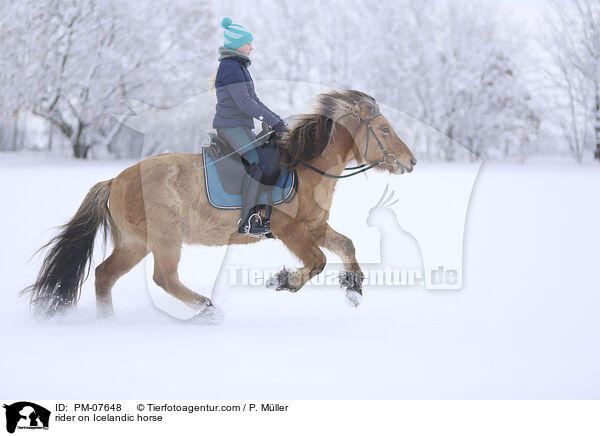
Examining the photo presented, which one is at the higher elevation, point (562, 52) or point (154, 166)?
point (562, 52)

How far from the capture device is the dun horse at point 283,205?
4.47 metres

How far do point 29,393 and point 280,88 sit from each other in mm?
3884

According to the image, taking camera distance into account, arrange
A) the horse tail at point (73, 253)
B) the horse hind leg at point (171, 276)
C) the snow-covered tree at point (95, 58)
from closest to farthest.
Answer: the horse hind leg at point (171, 276), the horse tail at point (73, 253), the snow-covered tree at point (95, 58)

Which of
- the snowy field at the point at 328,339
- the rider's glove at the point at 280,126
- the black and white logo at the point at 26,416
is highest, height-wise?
the rider's glove at the point at 280,126

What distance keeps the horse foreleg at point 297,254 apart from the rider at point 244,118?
0.45 feet

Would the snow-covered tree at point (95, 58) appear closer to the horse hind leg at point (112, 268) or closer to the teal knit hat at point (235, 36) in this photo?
the horse hind leg at point (112, 268)

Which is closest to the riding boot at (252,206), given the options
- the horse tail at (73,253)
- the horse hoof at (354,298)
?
the horse hoof at (354,298)

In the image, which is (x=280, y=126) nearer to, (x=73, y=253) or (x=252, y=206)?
(x=252, y=206)

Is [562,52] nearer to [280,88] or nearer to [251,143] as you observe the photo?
[280,88]

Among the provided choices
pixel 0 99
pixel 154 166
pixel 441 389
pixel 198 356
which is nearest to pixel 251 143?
pixel 154 166

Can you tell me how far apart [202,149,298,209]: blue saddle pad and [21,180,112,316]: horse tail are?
0.93 m

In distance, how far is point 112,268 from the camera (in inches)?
187

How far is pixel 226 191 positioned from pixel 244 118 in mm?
560

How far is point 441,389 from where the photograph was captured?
3170 mm
